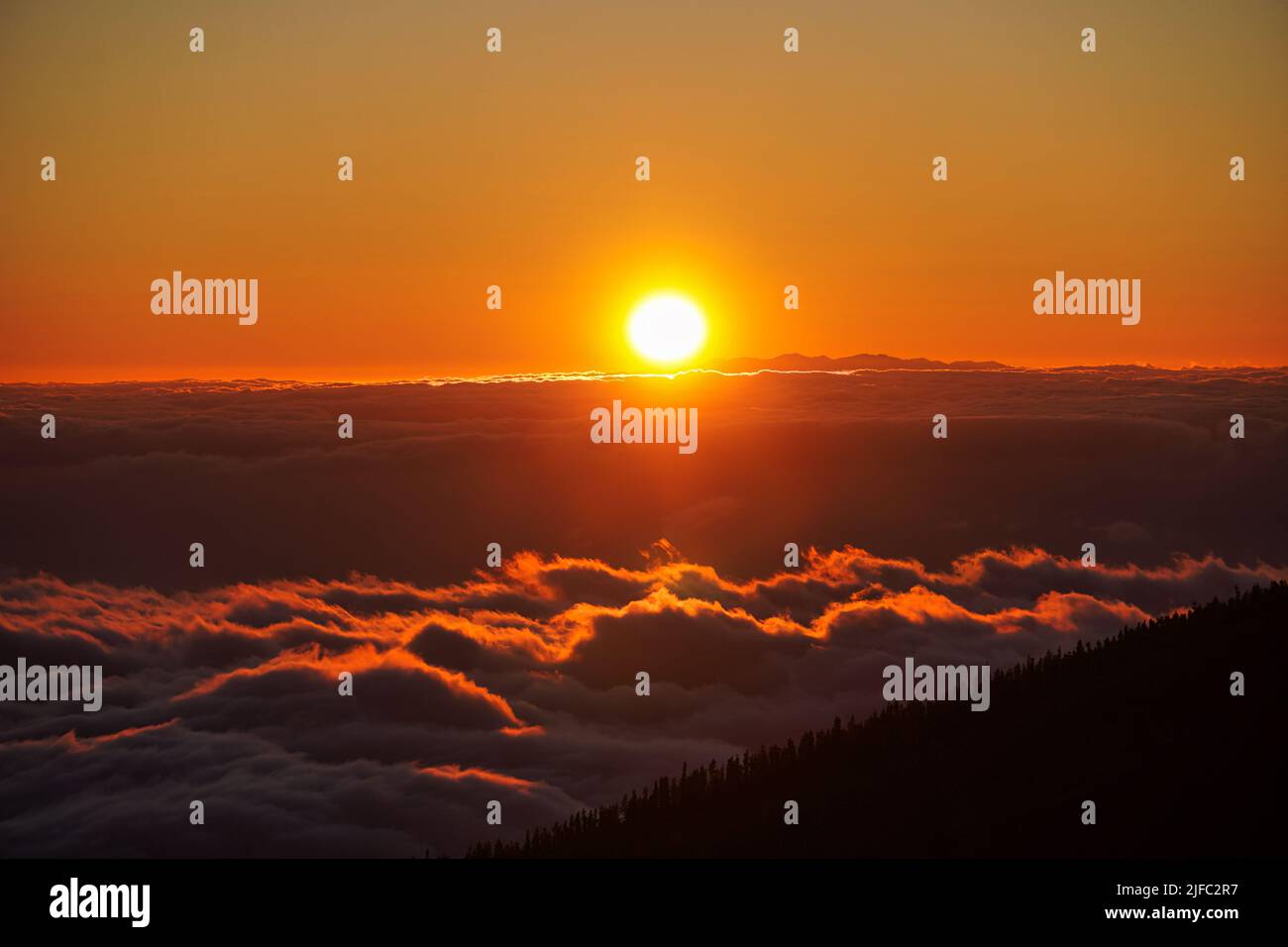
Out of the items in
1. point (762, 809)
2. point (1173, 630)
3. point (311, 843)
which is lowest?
point (311, 843)

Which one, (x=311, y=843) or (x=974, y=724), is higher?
(x=974, y=724)

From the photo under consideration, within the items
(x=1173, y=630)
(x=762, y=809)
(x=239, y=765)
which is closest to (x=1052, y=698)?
(x=1173, y=630)
